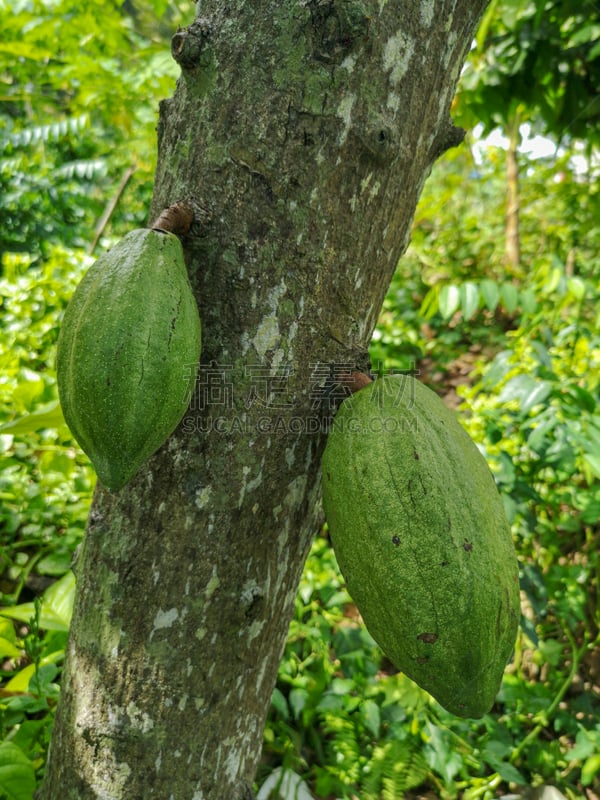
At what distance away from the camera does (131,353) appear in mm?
808

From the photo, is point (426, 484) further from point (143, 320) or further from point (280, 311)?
point (143, 320)

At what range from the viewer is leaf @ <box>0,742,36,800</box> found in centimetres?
122

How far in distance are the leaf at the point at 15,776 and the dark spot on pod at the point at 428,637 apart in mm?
912

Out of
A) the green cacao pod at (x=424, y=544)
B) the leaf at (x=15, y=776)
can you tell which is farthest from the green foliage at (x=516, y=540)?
the green cacao pod at (x=424, y=544)

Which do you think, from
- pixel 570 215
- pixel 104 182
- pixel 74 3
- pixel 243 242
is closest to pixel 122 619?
pixel 243 242

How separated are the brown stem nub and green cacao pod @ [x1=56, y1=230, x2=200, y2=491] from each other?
0.02 meters

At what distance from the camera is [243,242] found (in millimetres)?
911

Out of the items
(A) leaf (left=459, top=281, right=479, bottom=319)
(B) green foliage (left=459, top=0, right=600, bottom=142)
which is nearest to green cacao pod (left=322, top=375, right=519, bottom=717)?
(A) leaf (left=459, top=281, right=479, bottom=319)

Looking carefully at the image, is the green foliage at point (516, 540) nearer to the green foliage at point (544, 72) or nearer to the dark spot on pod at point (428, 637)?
the green foliage at point (544, 72)

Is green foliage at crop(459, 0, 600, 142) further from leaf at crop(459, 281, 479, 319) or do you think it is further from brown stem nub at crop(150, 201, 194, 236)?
brown stem nub at crop(150, 201, 194, 236)

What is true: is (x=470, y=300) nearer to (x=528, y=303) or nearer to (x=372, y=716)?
(x=528, y=303)

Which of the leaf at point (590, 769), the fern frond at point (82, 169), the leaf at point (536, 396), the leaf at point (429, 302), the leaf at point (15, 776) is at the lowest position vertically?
the leaf at point (590, 769)

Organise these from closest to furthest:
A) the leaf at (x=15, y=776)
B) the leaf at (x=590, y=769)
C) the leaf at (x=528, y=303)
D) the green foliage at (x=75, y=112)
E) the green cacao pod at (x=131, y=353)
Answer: the green cacao pod at (x=131, y=353), the leaf at (x=15, y=776), the leaf at (x=590, y=769), the leaf at (x=528, y=303), the green foliage at (x=75, y=112)

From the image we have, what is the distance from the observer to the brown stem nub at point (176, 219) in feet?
2.89
